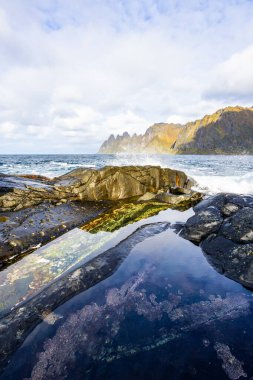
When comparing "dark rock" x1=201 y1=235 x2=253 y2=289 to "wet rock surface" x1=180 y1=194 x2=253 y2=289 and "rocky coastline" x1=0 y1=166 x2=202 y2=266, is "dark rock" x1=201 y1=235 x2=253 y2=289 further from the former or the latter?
"rocky coastline" x1=0 y1=166 x2=202 y2=266

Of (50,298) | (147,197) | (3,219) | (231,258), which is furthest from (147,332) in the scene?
(147,197)

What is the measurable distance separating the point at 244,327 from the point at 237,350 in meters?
0.58

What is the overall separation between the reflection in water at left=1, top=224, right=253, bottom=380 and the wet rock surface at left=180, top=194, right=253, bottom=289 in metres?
0.55

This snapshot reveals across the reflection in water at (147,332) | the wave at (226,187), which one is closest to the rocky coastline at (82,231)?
the reflection in water at (147,332)

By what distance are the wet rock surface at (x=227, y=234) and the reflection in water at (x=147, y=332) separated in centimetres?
55

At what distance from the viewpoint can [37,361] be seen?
3.36 m

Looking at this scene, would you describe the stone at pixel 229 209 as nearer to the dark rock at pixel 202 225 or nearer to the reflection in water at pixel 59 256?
the dark rock at pixel 202 225

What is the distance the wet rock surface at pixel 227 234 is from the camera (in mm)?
5656

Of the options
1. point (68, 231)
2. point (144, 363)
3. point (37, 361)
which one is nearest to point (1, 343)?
point (37, 361)

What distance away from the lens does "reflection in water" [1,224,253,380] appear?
3.19 m

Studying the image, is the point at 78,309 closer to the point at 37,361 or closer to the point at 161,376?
the point at 37,361

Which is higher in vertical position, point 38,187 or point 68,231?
point 38,187

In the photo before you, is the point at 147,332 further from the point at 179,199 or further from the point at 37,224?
the point at 179,199

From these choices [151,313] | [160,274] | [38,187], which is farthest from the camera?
[38,187]
